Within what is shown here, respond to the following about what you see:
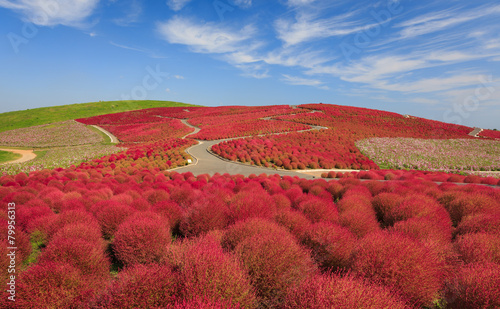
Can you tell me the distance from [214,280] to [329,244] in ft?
7.49

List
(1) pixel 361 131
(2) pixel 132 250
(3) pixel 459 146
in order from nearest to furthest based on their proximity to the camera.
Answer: (2) pixel 132 250, (3) pixel 459 146, (1) pixel 361 131

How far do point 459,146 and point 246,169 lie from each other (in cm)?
3091

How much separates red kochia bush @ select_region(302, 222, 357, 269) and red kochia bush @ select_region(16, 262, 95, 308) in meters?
3.35

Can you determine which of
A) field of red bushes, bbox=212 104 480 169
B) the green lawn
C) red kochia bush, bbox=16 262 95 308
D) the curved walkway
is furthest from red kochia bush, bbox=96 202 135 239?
the green lawn

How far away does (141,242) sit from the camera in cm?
446

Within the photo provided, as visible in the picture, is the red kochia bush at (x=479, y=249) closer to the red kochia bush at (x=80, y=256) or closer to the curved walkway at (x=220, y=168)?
the red kochia bush at (x=80, y=256)

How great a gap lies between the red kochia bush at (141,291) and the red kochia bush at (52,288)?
Result: 24.4 inches

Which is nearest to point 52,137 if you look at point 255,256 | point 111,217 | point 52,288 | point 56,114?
point 56,114

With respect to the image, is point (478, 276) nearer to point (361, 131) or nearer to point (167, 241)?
point (167, 241)

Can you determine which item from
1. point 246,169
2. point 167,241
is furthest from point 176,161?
point 167,241

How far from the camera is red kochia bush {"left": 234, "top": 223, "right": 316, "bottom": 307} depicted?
305 cm

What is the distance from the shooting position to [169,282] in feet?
8.96

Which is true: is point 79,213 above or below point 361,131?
below

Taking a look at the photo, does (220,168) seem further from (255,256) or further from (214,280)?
(214,280)
